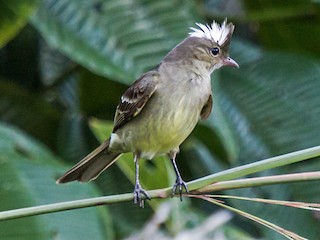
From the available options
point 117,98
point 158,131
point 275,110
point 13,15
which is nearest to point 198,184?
point 158,131

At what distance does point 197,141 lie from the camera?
273 centimetres

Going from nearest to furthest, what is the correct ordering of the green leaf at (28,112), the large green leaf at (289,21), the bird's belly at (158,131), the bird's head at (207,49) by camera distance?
the bird's belly at (158,131), the bird's head at (207,49), the green leaf at (28,112), the large green leaf at (289,21)

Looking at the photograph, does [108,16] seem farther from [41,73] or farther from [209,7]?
[209,7]

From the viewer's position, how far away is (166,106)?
1686mm

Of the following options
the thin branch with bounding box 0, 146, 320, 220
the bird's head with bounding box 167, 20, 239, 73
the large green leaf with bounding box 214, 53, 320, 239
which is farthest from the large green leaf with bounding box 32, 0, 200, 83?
the thin branch with bounding box 0, 146, 320, 220

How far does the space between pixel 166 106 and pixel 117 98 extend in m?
1.15

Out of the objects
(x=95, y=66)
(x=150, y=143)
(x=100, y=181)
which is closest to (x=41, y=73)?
(x=100, y=181)

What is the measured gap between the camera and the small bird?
1670mm

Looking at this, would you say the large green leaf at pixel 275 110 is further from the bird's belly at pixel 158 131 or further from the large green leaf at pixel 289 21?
the bird's belly at pixel 158 131

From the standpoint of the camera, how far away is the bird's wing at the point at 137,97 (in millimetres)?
1722

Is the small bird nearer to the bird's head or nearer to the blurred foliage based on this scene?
the bird's head

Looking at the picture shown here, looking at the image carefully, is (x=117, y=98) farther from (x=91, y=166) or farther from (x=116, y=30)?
(x=91, y=166)

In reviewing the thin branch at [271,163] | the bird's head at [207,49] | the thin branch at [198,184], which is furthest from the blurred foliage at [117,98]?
the thin branch at [271,163]

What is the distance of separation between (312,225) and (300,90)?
45 centimetres
